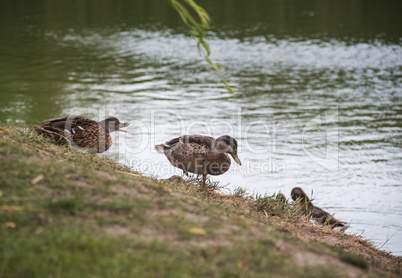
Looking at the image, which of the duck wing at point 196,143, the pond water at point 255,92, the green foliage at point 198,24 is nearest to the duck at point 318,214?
the pond water at point 255,92

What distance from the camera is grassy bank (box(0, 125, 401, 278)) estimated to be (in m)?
2.38

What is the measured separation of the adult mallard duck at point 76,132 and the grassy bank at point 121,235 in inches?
61.9

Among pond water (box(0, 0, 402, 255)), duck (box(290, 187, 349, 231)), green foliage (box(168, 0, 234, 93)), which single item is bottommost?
duck (box(290, 187, 349, 231))

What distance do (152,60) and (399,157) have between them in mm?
9420

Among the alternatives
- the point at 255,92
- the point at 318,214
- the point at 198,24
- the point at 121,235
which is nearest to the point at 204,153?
the point at 318,214

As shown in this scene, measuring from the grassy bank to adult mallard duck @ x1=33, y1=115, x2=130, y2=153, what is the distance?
1.57 meters

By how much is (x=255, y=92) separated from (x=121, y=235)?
943cm

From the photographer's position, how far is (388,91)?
459 inches

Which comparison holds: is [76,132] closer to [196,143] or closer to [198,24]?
[196,143]

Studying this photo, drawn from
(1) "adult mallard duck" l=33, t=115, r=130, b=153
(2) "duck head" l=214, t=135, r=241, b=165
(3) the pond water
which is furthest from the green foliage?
(3) the pond water

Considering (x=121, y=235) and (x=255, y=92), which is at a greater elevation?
(x=121, y=235)

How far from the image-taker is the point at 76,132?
5.36m

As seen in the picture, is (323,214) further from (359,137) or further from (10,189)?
(10,189)

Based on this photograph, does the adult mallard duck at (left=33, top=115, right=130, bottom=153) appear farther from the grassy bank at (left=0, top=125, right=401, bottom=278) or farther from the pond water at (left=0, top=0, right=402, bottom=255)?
the grassy bank at (left=0, top=125, right=401, bottom=278)
